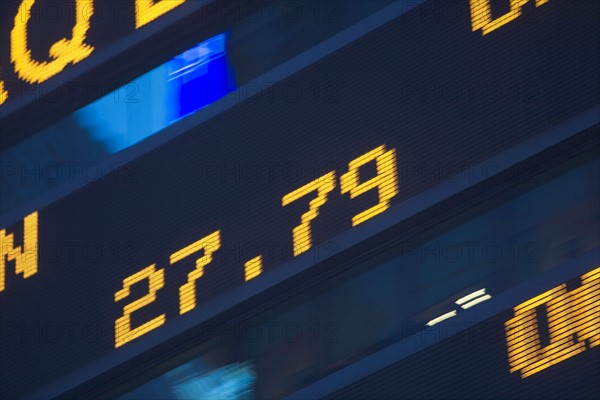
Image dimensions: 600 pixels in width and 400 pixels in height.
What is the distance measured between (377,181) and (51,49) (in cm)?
171

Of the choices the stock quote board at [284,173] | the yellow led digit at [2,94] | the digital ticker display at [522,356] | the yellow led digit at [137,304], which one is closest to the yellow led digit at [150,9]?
the stock quote board at [284,173]

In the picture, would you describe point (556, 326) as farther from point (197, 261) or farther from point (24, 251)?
point (24, 251)

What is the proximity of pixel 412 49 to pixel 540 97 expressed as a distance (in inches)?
21.0

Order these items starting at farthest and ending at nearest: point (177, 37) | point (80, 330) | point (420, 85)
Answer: point (177, 37), point (80, 330), point (420, 85)

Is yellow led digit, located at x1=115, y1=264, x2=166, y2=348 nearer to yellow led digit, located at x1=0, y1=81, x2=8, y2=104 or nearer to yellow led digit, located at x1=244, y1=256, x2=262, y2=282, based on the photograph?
yellow led digit, located at x1=244, y1=256, x2=262, y2=282

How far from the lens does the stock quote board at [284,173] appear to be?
3.60 m

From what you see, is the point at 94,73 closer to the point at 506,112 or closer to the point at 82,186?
the point at 82,186

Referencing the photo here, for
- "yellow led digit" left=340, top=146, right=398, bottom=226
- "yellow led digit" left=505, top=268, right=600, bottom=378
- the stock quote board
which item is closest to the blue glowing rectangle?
the stock quote board

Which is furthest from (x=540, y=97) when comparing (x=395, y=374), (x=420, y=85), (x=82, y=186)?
(x=82, y=186)

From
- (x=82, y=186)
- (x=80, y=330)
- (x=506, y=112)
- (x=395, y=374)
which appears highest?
(x=82, y=186)

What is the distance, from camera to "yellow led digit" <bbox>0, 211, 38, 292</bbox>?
13.5 feet

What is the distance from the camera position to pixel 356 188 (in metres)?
3.69

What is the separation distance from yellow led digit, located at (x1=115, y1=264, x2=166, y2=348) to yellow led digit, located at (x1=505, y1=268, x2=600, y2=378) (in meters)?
1.43

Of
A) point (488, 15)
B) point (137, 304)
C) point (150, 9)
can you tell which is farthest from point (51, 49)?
point (488, 15)
